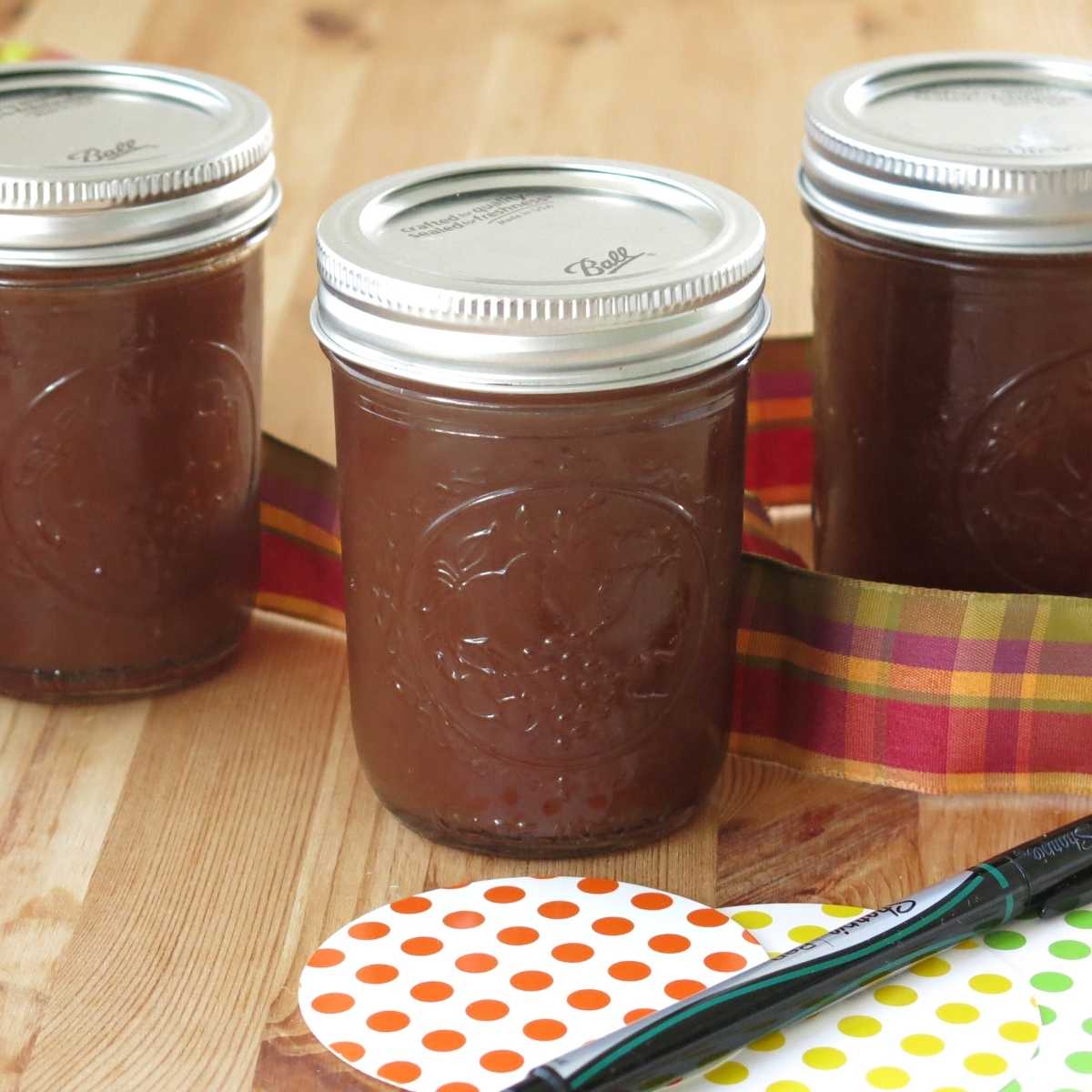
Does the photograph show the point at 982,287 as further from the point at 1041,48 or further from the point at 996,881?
the point at 1041,48

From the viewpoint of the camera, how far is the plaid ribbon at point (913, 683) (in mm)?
820

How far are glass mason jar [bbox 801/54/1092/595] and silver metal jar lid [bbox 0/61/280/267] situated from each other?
0.89 ft

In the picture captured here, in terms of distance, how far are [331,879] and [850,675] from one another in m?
0.25

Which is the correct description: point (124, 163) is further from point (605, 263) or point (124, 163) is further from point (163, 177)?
point (605, 263)

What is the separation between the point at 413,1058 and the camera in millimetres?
661

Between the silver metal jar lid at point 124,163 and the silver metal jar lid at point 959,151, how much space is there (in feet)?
0.88

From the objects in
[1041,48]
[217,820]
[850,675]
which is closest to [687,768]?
[850,675]

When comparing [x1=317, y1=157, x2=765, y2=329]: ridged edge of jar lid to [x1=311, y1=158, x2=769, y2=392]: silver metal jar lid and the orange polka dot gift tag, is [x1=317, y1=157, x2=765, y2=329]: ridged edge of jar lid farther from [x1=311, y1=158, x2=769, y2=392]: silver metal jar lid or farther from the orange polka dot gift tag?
the orange polka dot gift tag

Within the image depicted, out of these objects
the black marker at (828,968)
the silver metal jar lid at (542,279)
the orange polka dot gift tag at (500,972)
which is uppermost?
the silver metal jar lid at (542,279)

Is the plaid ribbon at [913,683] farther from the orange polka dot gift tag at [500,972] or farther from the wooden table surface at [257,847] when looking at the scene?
the orange polka dot gift tag at [500,972]

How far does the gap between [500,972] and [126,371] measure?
32 centimetres

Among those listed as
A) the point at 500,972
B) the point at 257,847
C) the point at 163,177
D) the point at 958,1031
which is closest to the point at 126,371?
the point at 163,177

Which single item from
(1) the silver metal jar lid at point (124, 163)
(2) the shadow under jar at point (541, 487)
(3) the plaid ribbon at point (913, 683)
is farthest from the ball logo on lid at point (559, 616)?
(1) the silver metal jar lid at point (124, 163)

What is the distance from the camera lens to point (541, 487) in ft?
2.34
